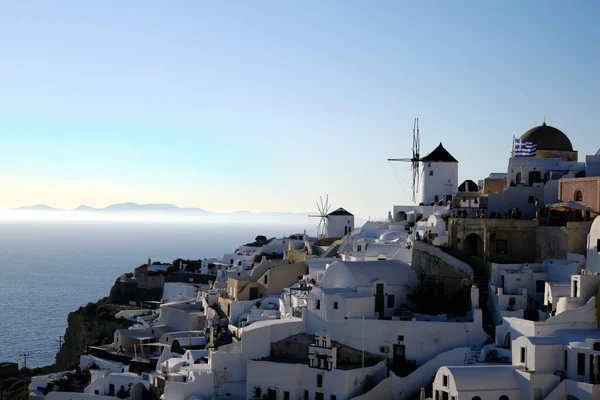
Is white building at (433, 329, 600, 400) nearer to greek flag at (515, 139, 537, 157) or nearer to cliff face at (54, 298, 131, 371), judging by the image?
greek flag at (515, 139, 537, 157)

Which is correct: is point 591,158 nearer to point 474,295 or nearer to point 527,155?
point 527,155

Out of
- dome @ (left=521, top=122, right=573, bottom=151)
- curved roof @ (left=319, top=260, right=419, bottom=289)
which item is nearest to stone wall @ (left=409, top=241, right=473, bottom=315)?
curved roof @ (left=319, top=260, right=419, bottom=289)

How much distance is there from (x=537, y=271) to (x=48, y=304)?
223 ft

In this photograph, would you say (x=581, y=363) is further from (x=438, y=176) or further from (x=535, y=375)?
(x=438, y=176)

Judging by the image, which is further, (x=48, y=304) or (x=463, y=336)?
(x=48, y=304)

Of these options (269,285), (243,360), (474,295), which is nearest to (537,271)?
(474,295)

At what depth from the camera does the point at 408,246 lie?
123 feet

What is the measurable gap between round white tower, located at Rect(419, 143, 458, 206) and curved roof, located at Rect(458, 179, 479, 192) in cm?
165

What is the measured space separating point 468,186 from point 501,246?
450 inches

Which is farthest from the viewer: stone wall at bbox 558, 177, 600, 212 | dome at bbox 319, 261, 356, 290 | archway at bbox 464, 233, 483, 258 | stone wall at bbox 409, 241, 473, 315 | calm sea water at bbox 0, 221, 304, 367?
calm sea water at bbox 0, 221, 304, 367

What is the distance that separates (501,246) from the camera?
35938 millimetres

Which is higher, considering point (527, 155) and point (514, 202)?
point (527, 155)

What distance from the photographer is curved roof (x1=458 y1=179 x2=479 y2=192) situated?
46.9m

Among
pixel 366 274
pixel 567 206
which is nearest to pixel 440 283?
pixel 366 274
